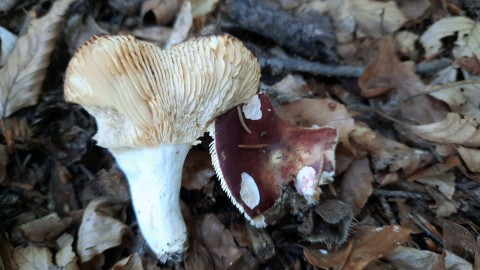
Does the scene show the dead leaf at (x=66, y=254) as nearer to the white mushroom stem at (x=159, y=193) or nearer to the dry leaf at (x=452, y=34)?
the white mushroom stem at (x=159, y=193)

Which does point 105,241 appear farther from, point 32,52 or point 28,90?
point 32,52

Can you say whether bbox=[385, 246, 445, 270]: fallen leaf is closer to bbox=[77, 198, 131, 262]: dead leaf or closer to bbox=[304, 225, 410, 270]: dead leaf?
bbox=[304, 225, 410, 270]: dead leaf

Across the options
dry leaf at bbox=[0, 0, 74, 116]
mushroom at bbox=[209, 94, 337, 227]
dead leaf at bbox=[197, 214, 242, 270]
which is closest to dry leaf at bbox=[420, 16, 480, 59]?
mushroom at bbox=[209, 94, 337, 227]

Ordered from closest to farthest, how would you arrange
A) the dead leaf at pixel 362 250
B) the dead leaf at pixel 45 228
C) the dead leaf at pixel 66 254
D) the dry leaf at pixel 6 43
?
the dead leaf at pixel 362 250
the dead leaf at pixel 66 254
the dead leaf at pixel 45 228
the dry leaf at pixel 6 43


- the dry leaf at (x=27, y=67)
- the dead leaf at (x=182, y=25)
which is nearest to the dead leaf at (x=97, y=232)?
the dry leaf at (x=27, y=67)

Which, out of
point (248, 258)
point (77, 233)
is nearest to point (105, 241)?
point (77, 233)

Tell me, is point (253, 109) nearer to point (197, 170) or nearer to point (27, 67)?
point (197, 170)
